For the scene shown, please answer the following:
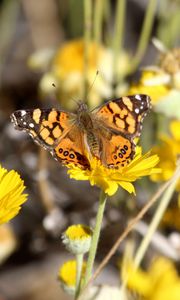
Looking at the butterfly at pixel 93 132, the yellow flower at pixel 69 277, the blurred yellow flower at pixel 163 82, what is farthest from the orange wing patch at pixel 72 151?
the blurred yellow flower at pixel 163 82

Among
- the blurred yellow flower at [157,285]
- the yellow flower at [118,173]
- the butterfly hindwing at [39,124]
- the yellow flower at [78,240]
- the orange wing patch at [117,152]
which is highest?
the butterfly hindwing at [39,124]

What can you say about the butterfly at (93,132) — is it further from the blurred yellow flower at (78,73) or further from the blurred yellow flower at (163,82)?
the blurred yellow flower at (78,73)

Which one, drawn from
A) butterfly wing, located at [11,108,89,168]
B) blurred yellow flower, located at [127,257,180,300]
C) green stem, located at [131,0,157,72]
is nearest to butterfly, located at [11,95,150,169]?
butterfly wing, located at [11,108,89,168]

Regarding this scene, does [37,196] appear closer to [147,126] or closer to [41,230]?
[41,230]

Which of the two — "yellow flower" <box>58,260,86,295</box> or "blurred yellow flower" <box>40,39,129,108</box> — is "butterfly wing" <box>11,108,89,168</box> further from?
"blurred yellow flower" <box>40,39,129,108</box>

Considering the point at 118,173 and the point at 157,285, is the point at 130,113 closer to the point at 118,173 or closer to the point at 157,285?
the point at 118,173

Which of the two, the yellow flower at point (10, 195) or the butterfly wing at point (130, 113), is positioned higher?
the butterfly wing at point (130, 113)

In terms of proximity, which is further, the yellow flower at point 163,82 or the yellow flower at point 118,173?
the yellow flower at point 163,82
